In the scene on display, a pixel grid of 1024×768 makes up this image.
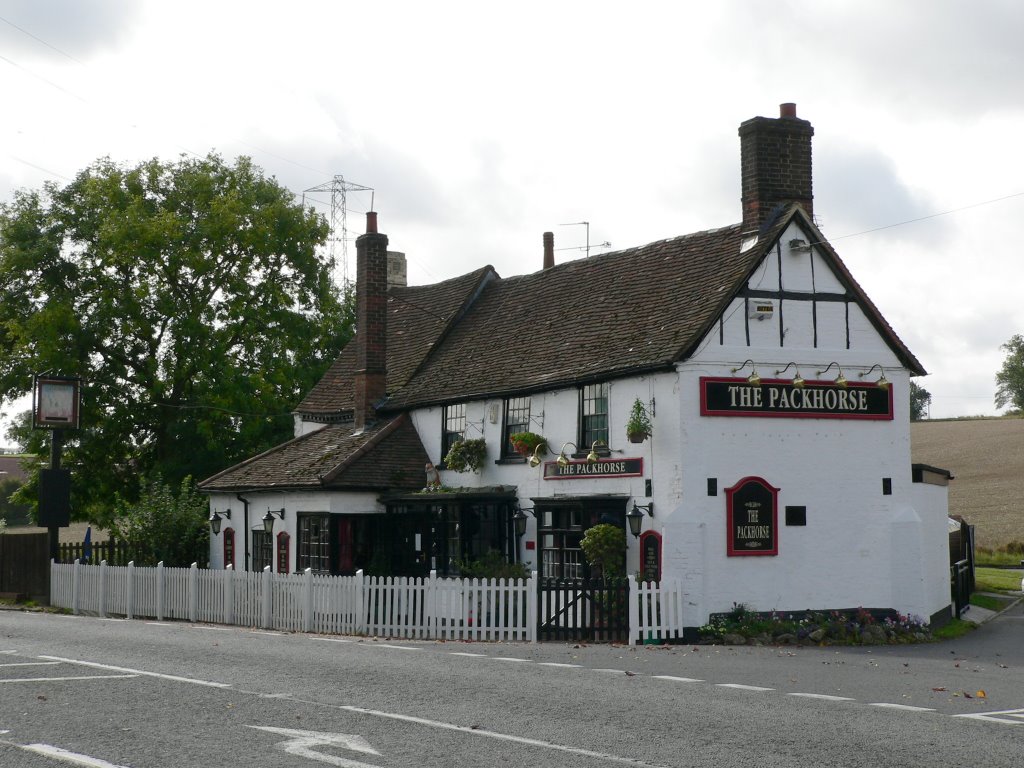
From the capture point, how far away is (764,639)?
834 inches

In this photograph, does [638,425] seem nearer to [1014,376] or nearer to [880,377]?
[880,377]

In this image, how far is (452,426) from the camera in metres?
28.6

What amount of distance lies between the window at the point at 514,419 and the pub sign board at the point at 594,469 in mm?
1444

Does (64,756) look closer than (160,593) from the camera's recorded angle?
Yes

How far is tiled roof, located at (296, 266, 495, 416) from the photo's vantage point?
107 ft

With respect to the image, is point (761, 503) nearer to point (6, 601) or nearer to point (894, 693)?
point (894, 693)

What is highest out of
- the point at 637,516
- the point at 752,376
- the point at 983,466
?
the point at 752,376

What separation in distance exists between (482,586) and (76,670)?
8.30 meters

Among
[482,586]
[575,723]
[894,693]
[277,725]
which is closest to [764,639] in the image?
[482,586]

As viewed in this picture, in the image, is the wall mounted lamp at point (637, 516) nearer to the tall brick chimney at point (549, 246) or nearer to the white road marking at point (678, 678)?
the white road marking at point (678, 678)

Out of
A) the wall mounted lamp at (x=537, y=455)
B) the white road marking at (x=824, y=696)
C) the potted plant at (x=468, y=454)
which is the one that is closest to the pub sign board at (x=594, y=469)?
the wall mounted lamp at (x=537, y=455)

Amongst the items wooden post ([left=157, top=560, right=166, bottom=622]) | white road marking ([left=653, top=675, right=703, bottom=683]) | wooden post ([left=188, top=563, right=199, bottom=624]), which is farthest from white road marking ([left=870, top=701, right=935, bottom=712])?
wooden post ([left=157, top=560, right=166, bottom=622])

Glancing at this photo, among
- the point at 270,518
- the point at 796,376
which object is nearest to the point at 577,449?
the point at 796,376

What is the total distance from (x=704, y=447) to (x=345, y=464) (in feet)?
30.8
